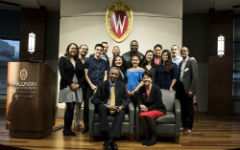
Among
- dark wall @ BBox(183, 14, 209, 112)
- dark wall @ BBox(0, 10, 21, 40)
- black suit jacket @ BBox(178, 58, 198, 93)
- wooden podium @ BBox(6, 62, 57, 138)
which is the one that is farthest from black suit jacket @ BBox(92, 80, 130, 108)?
dark wall @ BBox(0, 10, 21, 40)

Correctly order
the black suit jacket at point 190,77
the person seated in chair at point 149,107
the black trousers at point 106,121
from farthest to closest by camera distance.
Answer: the black suit jacket at point 190,77 < the person seated in chair at point 149,107 < the black trousers at point 106,121

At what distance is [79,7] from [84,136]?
12.2ft

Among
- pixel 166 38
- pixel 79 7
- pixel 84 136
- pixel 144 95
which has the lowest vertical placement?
pixel 84 136

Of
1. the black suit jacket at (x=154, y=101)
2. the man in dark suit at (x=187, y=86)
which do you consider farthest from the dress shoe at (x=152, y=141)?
the man in dark suit at (x=187, y=86)

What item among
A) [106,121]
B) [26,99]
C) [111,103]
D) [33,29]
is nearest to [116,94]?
[111,103]

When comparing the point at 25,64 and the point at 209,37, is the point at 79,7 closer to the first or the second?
the point at 25,64

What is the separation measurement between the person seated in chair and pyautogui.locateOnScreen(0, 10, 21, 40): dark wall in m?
7.16

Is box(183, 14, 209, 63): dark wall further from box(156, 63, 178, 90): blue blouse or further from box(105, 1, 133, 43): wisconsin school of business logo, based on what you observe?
box(156, 63, 178, 90): blue blouse

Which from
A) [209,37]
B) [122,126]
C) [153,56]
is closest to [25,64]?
[122,126]

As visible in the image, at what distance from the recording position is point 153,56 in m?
5.01

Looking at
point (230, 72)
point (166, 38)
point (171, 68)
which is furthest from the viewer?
point (230, 72)

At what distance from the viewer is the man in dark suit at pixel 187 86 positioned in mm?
4730

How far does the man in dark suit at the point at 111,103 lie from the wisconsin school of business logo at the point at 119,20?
2750mm

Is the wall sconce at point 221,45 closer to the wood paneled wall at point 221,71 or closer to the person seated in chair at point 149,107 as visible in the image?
the wood paneled wall at point 221,71
